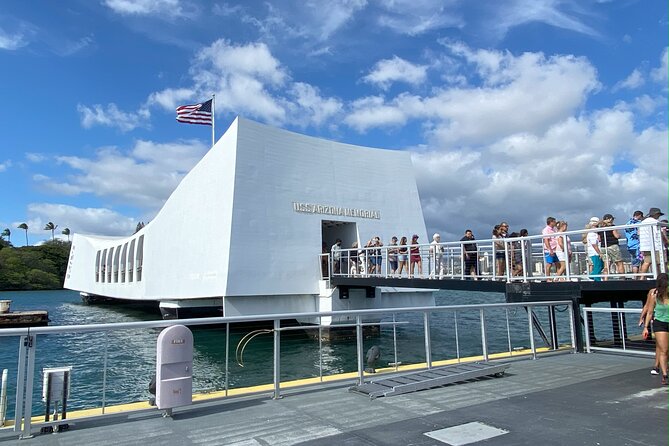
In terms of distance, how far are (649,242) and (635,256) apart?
719 millimetres

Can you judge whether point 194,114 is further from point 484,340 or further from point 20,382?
point 20,382

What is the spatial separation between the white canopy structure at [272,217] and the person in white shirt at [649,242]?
1575cm

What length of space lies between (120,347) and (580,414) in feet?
18.2

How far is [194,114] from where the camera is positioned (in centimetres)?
2920

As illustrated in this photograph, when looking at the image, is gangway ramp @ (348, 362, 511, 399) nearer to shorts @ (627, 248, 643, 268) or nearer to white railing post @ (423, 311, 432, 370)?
white railing post @ (423, 311, 432, 370)

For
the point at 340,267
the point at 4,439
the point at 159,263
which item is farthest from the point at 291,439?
the point at 159,263

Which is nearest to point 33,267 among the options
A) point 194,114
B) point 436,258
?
point 194,114

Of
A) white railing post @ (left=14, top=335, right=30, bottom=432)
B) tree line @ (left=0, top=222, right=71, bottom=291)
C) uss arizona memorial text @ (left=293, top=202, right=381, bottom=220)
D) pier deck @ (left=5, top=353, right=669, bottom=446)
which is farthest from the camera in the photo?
tree line @ (left=0, top=222, right=71, bottom=291)

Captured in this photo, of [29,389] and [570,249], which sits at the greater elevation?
[570,249]

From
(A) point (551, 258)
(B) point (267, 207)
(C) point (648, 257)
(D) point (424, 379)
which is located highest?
(B) point (267, 207)

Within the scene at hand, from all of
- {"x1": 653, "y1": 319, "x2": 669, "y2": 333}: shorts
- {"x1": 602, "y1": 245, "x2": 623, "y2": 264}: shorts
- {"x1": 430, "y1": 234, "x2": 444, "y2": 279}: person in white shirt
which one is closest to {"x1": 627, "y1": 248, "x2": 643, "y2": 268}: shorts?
{"x1": 602, "y1": 245, "x2": 623, "y2": 264}: shorts

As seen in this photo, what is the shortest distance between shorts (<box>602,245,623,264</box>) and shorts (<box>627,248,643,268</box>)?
0.72 feet

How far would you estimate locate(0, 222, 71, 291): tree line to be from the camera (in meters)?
87.2

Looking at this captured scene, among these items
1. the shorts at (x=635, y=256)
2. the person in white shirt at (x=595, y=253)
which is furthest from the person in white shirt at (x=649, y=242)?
the person in white shirt at (x=595, y=253)
